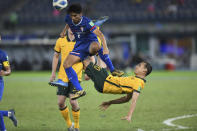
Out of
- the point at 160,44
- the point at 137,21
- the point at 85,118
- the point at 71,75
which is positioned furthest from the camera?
the point at 160,44

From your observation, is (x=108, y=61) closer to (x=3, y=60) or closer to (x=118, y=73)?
(x=118, y=73)

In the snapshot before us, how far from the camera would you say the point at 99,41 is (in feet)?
29.6

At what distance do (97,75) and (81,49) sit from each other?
686mm

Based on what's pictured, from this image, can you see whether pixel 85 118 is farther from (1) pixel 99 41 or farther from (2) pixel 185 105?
(2) pixel 185 105

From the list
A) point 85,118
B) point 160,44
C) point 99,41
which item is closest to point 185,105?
point 85,118

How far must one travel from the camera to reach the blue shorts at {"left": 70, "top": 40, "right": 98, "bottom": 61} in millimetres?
8492

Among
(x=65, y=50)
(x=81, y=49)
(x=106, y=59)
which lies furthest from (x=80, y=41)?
(x=106, y=59)

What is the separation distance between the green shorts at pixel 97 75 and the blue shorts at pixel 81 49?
257mm

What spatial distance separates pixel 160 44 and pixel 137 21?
4886 millimetres

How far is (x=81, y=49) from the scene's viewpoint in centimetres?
851

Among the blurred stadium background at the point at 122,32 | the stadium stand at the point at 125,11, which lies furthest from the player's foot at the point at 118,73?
the stadium stand at the point at 125,11

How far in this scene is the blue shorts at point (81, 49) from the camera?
8.49 m

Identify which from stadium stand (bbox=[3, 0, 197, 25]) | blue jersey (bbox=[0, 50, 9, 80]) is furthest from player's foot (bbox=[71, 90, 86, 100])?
stadium stand (bbox=[3, 0, 197, 25])

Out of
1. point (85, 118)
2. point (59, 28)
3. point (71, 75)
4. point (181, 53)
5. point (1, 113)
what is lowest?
point (181, 53)
